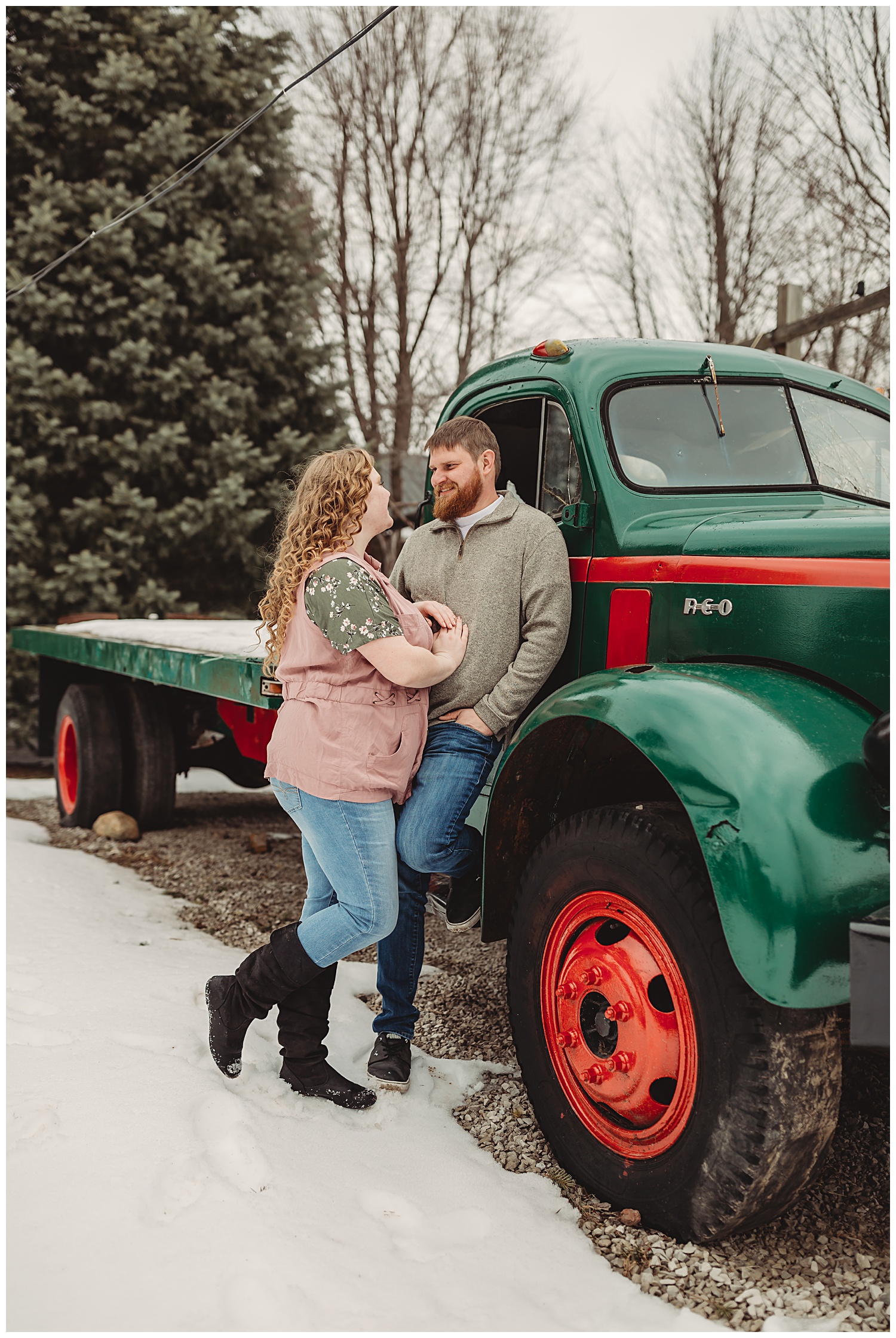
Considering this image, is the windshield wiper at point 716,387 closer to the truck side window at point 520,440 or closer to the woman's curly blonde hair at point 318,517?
the truck side window at point 520,440

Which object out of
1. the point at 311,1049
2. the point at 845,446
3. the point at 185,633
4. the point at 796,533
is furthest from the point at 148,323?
the point at 796,533

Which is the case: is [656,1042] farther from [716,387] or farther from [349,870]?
[716,387]

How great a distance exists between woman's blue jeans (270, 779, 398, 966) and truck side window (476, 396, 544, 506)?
4.19 ft

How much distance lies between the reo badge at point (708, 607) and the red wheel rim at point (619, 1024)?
80 centimetres

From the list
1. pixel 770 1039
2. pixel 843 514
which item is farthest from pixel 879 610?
pixel 770 1039

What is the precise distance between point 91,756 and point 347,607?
4.06 metres

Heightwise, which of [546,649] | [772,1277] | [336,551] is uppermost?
[336,551]

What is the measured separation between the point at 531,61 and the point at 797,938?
49.2 feet

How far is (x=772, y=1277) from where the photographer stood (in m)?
2.25

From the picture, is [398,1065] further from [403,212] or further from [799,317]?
[403,212]

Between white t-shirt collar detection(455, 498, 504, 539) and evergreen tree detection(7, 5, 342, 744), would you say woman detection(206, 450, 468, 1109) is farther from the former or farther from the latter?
evergreen tree detection(7, 5, 342, 744)

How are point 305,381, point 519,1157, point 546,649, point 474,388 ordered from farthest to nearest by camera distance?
point 305,381 → point 474,388 → point 546,649 → point 519,1157

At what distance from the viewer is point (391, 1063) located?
9.95ft

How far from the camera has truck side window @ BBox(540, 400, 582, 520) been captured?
3291 millimetres
